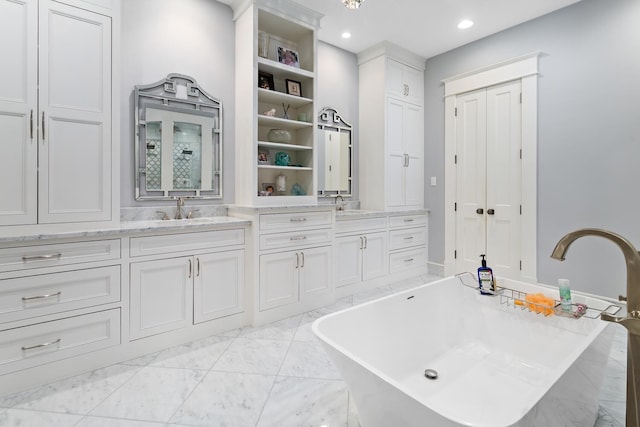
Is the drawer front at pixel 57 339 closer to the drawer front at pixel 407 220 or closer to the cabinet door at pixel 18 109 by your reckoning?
the cabinet door at pixel 18 109

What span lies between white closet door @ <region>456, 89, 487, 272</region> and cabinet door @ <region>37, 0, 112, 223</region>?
3594 millimetres

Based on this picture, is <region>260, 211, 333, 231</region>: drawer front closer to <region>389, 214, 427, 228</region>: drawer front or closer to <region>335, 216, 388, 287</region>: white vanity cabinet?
<region>335, 216, 388, 287</region>: white vanity cabinet

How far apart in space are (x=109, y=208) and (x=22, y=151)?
0.53 meters

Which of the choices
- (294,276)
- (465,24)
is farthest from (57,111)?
(465,24)

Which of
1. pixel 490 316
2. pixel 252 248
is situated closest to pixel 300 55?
pixel 252 248

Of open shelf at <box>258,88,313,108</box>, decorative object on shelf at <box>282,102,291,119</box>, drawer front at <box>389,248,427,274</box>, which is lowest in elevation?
drawer front at <box>389,248,427,274</box>

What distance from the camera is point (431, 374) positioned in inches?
72.5

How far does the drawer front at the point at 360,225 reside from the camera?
3361 mm

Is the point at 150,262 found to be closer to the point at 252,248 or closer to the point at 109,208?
the point at 109,208

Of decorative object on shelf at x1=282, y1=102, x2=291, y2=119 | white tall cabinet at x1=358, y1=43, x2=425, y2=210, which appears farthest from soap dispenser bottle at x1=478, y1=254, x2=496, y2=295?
decorative object on shelf at x1=282, y1=102, x2=291, y2=119

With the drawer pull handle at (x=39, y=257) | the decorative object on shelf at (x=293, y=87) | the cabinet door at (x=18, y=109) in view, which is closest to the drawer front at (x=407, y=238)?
the decorative object on shelf at (x=293, y=87)

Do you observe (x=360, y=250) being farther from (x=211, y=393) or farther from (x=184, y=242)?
(x=211, y=393)

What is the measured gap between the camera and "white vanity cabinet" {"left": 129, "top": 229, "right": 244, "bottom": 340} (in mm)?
2129

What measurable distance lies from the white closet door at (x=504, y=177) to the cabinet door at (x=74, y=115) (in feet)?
12.0
